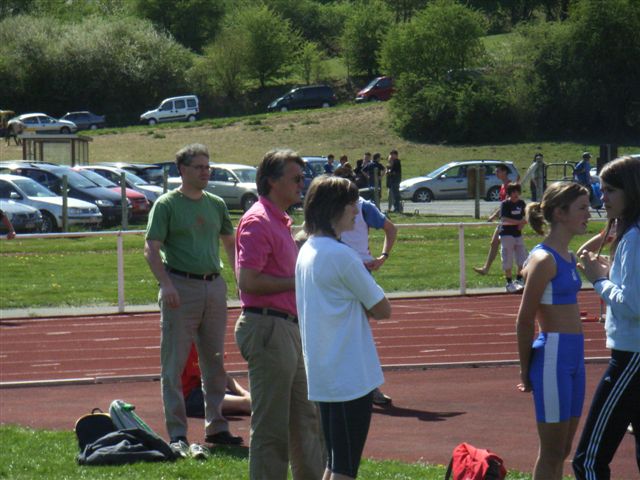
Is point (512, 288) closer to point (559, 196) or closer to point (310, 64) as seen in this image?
point (559, 196)

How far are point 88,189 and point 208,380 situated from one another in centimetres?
2577

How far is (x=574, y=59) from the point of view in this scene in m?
66.2

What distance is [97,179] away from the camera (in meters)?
35.8

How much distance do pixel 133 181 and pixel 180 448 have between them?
98.9 feet

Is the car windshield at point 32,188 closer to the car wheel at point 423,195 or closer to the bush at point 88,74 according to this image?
the car wheel at point 423,195

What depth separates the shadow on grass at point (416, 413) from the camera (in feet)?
31.6

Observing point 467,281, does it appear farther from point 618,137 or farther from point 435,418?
point 618,137

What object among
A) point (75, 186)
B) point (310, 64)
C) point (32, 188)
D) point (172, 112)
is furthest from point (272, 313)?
point (310, 64)

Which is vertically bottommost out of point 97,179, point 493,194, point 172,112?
point 493,194

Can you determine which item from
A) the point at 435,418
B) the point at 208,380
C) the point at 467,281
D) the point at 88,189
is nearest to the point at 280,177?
the point at 208,380

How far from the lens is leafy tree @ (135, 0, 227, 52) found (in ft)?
339

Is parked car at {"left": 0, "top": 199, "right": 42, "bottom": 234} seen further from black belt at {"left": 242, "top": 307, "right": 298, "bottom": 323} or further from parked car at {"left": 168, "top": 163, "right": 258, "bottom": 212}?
black belt at {"left": 242, "top": 307, "right": 298, "bottom": 323}

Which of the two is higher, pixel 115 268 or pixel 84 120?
pixel 84 120

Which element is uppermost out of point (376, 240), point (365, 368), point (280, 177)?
point (280, 177)
